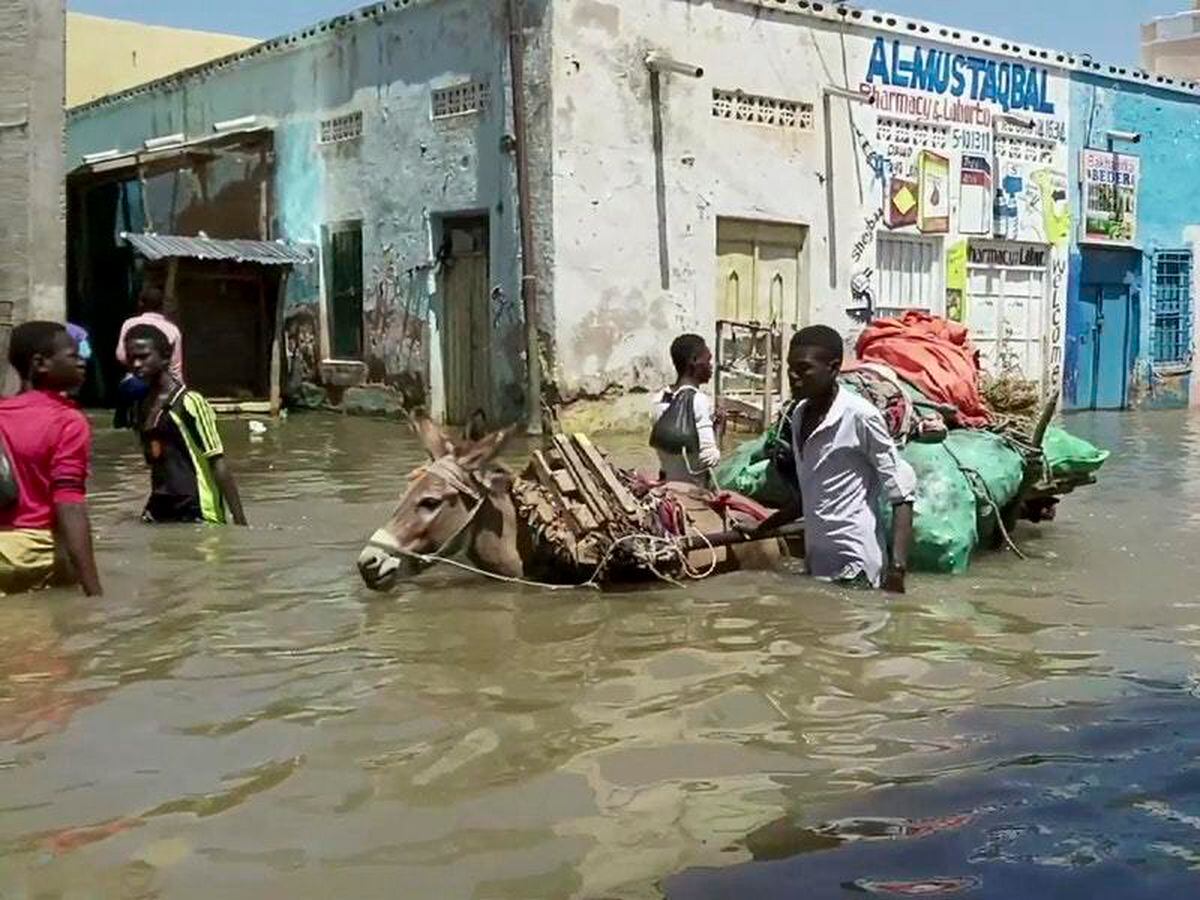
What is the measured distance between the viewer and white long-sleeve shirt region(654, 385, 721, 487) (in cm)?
722

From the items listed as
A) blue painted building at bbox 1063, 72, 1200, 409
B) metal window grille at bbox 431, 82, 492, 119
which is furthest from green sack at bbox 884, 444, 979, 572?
blue painted building at bbox 1063, 72, 1200, 409

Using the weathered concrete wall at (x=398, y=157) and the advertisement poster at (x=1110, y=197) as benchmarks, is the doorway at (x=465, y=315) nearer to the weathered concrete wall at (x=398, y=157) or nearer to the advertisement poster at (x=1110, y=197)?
the weathered concrete wall at (x=398, y=157)

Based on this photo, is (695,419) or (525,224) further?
(525,224)

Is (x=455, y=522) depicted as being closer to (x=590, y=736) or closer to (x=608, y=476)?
(x=608, y=476)

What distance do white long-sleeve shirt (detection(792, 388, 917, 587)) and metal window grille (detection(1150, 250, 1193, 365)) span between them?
1779 centimetres

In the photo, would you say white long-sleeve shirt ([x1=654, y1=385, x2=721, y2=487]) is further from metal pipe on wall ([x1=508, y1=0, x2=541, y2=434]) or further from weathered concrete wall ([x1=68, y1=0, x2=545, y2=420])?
weathered concrete wall ([x1=68, y1=0, x2=545, y2=420])

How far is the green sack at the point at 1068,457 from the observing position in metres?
8.17

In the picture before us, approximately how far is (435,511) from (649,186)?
1017 cm

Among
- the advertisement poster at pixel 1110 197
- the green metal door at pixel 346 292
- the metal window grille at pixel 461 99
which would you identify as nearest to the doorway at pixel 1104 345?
the advertisement poster at pixel 1110 197

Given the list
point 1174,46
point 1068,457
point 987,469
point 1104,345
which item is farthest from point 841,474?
point 1174,46

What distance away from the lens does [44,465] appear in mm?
5914

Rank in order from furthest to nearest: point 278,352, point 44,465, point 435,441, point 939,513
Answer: point 278,352 < point 939,513 < point 435,441 < point 44,465

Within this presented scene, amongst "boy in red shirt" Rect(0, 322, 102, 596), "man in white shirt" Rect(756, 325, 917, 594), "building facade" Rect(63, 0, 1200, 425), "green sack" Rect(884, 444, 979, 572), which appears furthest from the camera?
"building facade" Rect(63, 0, 1200, 425)

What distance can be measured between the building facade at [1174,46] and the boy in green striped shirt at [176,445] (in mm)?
29979
